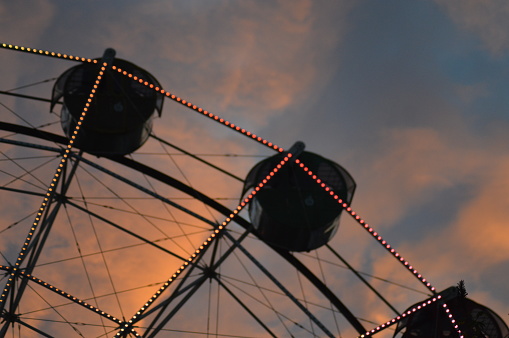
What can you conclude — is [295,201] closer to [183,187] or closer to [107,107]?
[183,187]

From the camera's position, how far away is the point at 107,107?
855 inches

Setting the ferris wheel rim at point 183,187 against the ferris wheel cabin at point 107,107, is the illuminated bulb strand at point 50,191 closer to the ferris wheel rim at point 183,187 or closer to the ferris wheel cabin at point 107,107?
the ferris wheel cabin at point 107,107

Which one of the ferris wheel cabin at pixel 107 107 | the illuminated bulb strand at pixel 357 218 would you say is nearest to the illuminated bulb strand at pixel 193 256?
the illuminated bulb strand at pixel 357 218

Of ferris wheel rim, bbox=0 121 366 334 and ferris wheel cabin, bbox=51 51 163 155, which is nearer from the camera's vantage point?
ferris wheel cabin, bbox=51 51 163 155

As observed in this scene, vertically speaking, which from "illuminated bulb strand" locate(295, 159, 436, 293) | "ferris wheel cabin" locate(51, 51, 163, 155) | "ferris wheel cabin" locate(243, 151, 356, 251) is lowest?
"illuminated bulb strand" locate(295, 159, 436, 293)

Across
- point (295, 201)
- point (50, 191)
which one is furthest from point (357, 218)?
point (50, 191)

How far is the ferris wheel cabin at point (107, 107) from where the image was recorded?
71.3 feet

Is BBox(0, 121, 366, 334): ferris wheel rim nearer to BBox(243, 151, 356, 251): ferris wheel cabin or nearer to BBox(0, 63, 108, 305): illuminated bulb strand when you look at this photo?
BBox(243, 151, 356, 251): ferris wheel cabin

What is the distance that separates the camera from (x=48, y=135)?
22.8 meters

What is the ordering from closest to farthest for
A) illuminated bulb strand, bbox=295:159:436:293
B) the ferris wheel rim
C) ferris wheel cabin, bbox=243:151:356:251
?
illuminated bulb strand, bbox=295:159:436:293 < the ferris wheel rim < ferris wheel cabin, bbox=243:151:356:251

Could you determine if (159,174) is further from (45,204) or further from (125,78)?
(45,204)

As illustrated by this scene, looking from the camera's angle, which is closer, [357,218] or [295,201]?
[357,218]

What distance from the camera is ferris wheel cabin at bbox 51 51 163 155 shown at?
21734 mm

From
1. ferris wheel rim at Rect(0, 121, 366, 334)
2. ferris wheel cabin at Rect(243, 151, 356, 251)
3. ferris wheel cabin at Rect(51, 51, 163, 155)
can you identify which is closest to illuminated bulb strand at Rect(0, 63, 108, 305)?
ferris wheel cabin at Rect(51, 51, 163, 155)
